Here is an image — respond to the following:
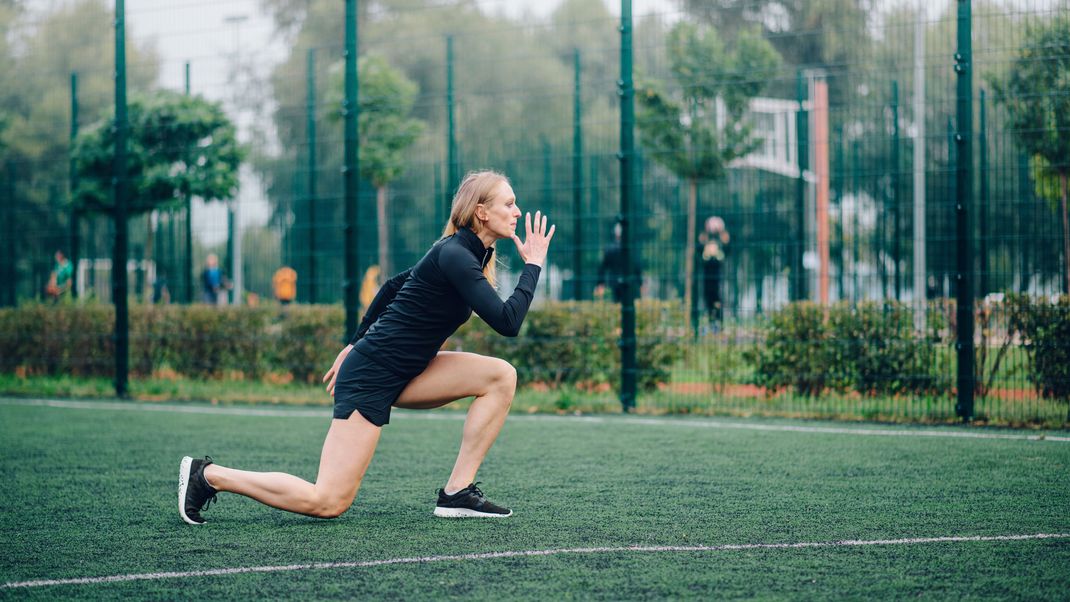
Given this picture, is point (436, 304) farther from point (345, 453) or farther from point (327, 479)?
point (327, 479)

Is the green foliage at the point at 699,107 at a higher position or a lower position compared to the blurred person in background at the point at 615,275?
higher

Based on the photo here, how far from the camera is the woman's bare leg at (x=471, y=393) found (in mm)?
5109

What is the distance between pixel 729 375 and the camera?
10.2m

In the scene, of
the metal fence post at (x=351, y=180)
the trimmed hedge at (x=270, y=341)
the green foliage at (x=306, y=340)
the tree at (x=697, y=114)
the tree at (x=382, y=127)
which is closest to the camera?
the trimmed hedge at (x=270, y=341)

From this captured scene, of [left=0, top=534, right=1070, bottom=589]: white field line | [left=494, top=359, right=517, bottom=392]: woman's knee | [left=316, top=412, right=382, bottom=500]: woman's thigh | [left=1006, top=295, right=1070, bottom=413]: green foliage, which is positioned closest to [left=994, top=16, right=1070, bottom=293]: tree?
[left=1006, top=295, right=1070, bottom=413]: green foliage

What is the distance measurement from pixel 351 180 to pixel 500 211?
6447 mm

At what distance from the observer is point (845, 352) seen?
31.7ft

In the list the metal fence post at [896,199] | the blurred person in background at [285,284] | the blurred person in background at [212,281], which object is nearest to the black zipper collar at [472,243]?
the metal fence post at [896,199]

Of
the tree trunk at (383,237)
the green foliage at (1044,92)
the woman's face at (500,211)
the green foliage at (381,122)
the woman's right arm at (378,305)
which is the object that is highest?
the green foliage at (381,122)

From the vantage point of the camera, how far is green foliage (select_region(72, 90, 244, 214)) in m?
13.2

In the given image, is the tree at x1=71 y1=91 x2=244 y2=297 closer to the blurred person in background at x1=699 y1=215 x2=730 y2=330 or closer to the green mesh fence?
the green mesh fence

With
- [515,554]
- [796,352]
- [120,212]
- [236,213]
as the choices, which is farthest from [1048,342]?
[120,212]

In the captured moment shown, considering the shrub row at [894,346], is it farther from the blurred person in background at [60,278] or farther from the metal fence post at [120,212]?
the blurred person in background at [60,278]

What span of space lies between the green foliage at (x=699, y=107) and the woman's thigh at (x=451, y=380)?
233 inches
